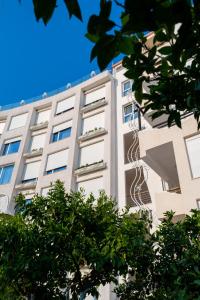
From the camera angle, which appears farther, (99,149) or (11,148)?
(11,148)

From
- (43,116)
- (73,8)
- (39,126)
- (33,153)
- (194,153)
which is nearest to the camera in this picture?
(73,8)

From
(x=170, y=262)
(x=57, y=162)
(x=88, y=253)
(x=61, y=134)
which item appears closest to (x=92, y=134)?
(x=57, y=162)

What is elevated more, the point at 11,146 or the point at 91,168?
the point at 11,146

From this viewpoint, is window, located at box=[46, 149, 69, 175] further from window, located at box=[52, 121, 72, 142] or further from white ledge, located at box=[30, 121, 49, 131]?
white ledge, located at box=[30, 121, 49, 131]

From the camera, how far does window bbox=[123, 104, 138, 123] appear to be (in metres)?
18.0

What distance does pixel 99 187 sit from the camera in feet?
53.9

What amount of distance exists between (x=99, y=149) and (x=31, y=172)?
18.0ft

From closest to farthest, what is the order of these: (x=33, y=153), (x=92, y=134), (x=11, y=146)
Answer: (x=92, y=134)
(x=33, y=153)
(x=11, y=146)

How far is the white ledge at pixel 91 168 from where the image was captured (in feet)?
54.7

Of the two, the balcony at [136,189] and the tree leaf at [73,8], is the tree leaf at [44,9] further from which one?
the balcony at [136,189]

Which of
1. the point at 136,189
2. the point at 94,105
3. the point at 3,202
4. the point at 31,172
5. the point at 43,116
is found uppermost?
the point at 43,116

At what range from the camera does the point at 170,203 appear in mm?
9906

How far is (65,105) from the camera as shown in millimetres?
→ 22875

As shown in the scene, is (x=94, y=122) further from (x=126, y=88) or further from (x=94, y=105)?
(x=126, y=88)
